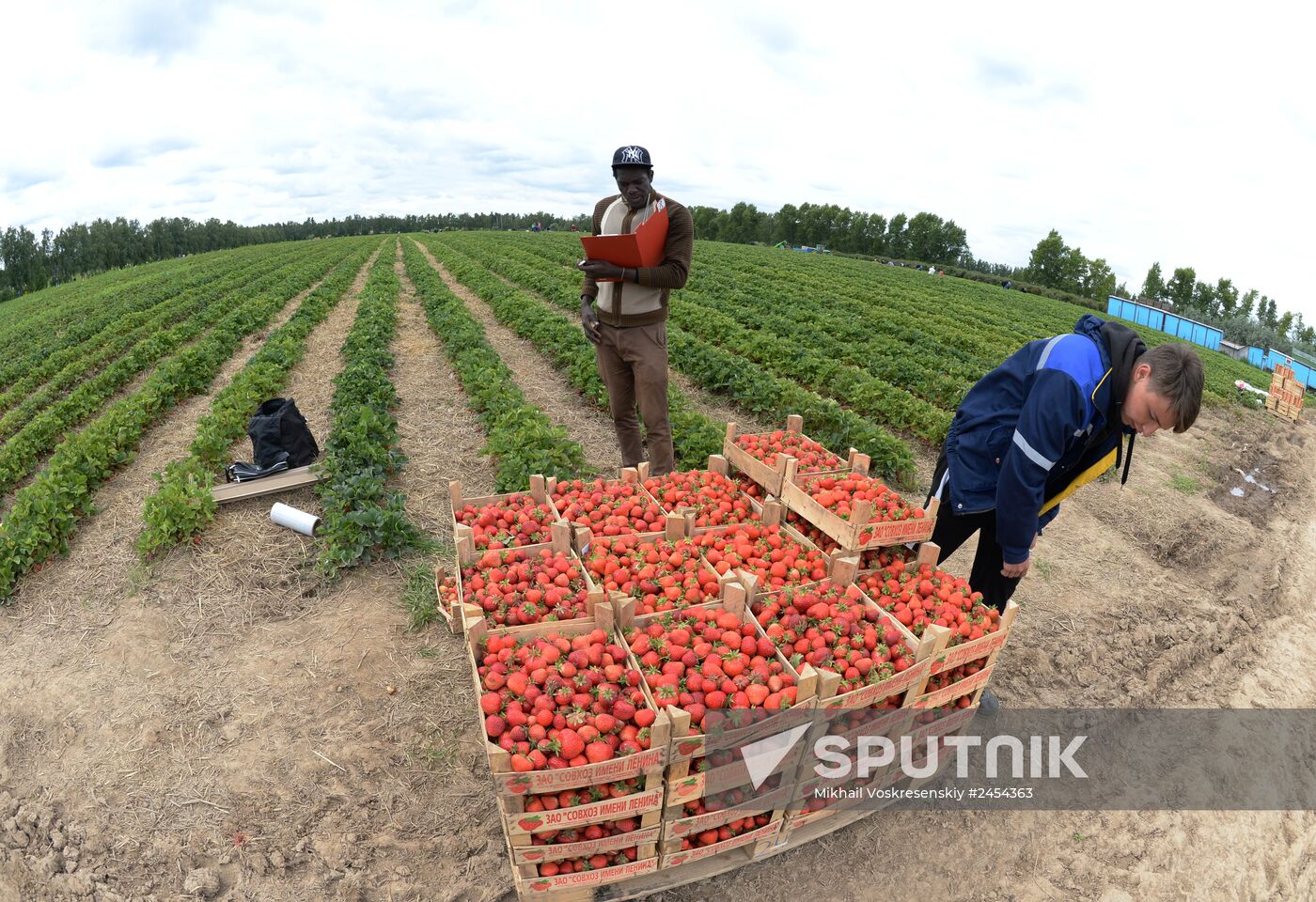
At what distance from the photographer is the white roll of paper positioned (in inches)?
229

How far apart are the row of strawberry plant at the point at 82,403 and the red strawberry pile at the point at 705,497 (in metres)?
8.67

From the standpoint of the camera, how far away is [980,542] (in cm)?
428

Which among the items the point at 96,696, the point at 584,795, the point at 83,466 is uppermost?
the point at 584,795

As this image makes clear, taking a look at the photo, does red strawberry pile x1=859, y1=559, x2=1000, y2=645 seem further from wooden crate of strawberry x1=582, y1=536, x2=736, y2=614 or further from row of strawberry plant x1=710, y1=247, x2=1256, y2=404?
row of strawberry plant x1=710, y1=247, x2=1256, y2=404

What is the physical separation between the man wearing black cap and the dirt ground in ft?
7.66

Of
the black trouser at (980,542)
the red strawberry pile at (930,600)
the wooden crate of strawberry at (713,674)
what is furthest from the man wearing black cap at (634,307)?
the wooden crate of strawberry at (713,674)

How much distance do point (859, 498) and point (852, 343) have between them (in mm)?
11865

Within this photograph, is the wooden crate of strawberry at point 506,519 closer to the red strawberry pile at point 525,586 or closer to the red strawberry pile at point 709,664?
the red strawberry pile at point 525,586

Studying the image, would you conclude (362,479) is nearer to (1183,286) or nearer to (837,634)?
(837,634)

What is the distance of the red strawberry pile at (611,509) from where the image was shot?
438 cm

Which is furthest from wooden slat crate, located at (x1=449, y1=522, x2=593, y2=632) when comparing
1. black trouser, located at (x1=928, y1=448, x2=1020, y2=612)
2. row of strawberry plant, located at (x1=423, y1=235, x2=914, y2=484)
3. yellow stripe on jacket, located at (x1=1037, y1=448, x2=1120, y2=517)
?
row of strawberry plant, located at (x1=423, y1=235, x2=914, y2=484)

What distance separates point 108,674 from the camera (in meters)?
4.42

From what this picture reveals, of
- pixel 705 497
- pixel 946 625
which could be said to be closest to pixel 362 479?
pixel 705 497

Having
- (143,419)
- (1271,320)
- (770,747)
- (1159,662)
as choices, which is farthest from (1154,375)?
(1271,320)
